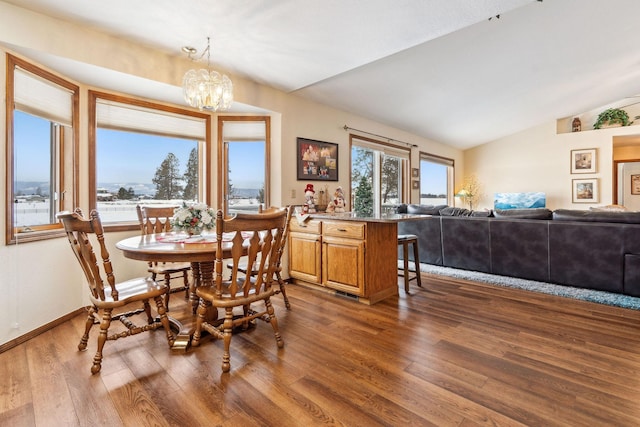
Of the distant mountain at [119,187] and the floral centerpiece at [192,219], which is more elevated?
the distant mountain at [119,187]

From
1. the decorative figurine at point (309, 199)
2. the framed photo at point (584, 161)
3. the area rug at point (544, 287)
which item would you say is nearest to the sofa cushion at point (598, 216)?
the area rug at point (544, 287)

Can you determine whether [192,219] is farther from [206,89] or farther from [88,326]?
[206,89]

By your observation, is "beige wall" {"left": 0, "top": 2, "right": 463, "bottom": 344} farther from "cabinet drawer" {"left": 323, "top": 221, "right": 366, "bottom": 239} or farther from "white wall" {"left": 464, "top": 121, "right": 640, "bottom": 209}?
"white wall" {"left": 464, "top": 121, "right": 640, "bottom": 209}

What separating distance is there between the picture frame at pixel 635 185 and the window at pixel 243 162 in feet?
29.9

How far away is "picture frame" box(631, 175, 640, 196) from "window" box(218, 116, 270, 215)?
29.9ft

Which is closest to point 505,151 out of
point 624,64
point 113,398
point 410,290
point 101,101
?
point 624,64

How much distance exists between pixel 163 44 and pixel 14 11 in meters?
0.97

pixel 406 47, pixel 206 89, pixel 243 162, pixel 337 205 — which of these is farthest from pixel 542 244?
pixel 206 89

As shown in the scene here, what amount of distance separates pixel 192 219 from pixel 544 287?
12.4 ft

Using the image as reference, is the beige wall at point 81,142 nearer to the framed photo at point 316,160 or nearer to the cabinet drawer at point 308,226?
the framed photo at point 316,160

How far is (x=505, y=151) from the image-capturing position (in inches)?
318

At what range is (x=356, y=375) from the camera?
72.9 inches

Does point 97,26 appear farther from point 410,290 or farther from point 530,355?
point 530,355

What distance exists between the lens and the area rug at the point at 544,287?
10.1ft
